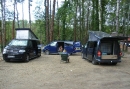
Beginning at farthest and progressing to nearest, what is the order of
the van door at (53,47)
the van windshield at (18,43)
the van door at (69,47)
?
1. the van door at (53,47)
2. the van door at (69,47)
3. the van windshield at (18,43)

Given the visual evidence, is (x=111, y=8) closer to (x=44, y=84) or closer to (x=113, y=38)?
(x=113, y=38)

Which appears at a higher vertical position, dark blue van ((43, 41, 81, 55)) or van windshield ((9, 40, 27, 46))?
van windshield ((9, 40, 27, 46))

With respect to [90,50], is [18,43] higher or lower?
higher

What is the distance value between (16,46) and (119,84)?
8.99 meters

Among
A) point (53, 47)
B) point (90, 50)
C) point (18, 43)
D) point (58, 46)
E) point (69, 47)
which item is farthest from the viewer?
point (58, 46)

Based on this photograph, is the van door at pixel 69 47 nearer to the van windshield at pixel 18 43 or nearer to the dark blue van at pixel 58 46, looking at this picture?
the dark blue van at pixel 58 46

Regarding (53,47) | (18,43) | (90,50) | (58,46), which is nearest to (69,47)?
(58,46)

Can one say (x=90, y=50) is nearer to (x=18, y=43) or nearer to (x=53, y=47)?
(x=18, y=43)

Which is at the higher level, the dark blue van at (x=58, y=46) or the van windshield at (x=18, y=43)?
the van windshield at (x=18, y=43)

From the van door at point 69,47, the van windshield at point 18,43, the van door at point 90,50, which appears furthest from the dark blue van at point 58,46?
the van windshield at point 18,43

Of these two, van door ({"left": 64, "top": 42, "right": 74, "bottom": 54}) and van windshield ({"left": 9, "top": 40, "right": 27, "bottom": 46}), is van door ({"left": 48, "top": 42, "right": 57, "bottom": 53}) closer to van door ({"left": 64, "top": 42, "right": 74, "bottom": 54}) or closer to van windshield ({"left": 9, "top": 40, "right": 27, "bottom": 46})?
van door ({"left": 64, "top": 42, "right": 74, "bottom": 54})

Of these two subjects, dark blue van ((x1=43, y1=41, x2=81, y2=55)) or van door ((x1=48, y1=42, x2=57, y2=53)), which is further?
van door ((x1=48, y1=42, x2=57, y2=53))

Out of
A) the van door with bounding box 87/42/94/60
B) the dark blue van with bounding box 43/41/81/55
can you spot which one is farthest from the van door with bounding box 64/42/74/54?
the van door with bounding box 87/42/94/60

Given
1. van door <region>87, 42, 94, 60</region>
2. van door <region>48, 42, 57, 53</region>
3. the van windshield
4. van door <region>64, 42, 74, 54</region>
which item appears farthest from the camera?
van door <region>48, 42, 57, 53</region>
